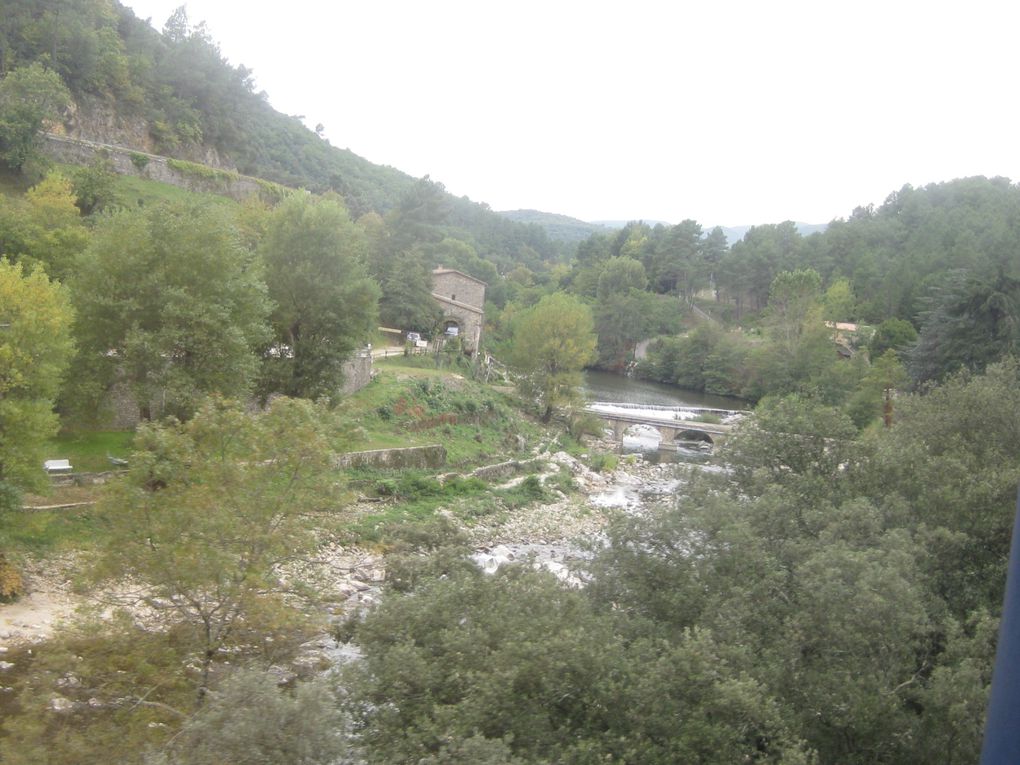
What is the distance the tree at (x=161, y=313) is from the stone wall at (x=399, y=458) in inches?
246

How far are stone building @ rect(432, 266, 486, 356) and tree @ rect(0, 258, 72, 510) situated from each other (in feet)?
105

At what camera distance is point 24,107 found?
40688 millimetres

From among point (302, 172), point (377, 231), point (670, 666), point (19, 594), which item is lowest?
point (19, 594)

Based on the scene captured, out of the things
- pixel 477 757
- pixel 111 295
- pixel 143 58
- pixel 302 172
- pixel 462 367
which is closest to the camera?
pixel 477 757

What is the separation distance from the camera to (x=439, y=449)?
30.6 metres

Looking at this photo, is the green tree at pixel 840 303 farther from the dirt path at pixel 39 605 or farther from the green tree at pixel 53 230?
the dirt path at pixel 39 605

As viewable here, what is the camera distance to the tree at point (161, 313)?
19.4 metres

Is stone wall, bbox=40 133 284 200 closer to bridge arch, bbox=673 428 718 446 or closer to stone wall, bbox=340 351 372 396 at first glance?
stone wall, bbox=340 351 372 396

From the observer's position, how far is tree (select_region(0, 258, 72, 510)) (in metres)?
14.9

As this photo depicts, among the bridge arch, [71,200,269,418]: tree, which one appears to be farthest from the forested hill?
[71,200,269,418]: tree

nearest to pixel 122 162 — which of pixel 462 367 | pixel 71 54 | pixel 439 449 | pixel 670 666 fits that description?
pixel 71 54

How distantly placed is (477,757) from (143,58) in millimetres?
61443

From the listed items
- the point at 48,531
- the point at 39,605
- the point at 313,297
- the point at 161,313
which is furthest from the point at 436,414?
the point at 39,605

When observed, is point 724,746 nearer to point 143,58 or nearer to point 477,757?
point 477,757
